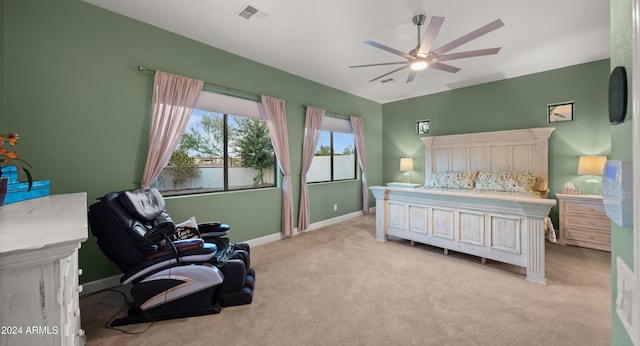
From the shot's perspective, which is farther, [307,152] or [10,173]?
[307,152]

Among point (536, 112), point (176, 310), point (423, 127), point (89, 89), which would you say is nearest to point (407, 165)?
point (423, 127)

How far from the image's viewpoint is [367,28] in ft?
9.64

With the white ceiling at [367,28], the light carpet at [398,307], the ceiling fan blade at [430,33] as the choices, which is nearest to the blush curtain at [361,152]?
the white ceiling at [367,28]

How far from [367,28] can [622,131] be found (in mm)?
2912

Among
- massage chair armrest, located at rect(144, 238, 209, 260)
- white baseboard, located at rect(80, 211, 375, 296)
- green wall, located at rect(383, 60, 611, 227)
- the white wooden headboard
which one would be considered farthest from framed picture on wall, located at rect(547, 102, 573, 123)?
massage chair armrest, located at rect(144, 238, 209, 260)

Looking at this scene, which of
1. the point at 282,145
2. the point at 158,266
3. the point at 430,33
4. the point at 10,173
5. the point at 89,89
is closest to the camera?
the point at 10,173

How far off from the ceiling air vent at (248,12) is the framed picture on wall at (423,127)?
4484 millimetres

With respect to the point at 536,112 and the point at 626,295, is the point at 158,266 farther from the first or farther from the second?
the point at 536,112

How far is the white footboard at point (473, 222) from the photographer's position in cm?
255

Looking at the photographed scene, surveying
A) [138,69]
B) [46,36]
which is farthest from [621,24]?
[46,36]

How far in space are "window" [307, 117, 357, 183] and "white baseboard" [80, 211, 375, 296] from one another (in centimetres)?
87

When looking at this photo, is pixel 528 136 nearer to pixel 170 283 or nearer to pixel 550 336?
pixel 550 336

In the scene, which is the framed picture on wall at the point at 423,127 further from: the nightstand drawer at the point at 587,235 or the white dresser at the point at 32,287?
the white dresser at the point at 32,287

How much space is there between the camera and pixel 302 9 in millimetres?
2576
